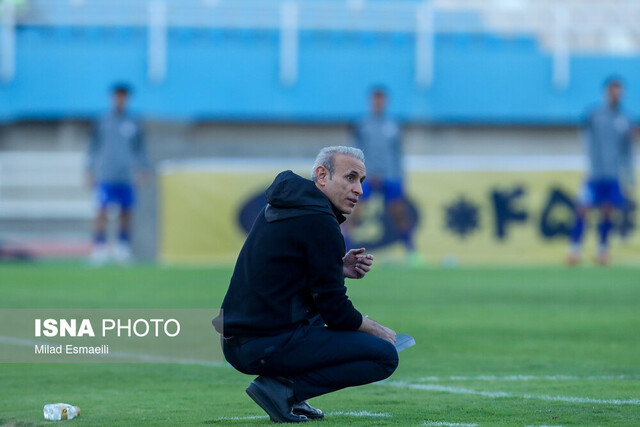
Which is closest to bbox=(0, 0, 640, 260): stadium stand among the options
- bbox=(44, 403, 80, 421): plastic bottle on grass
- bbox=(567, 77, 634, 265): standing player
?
bbox=(567, 77, 634, 265): standing player

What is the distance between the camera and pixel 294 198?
16.4 feet

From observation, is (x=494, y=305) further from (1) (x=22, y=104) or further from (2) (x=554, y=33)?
(2) (x=554, y=33)

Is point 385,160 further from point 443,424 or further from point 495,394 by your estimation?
point 443,424

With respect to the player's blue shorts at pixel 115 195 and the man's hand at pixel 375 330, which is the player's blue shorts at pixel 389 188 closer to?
the player's blue shorts at pixel 115 195

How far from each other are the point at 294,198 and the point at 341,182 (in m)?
0.25

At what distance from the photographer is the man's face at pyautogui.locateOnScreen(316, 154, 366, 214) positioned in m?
5.12

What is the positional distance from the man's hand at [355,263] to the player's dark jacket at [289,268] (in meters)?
0.26

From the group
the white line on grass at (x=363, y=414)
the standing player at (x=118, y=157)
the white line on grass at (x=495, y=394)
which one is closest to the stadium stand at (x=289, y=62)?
the standing player at (x=118, y=157)

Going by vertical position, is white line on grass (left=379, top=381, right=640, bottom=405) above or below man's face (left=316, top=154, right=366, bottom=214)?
below

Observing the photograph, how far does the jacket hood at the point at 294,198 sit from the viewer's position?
499 cm

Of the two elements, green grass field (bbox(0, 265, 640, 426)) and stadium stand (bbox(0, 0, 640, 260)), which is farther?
stadium stand (bbox(0, 0, 640, 260))

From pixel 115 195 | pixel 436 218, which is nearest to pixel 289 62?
pixel 115 195

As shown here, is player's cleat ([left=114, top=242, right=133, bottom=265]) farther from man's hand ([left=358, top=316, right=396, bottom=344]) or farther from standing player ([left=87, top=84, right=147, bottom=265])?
man's hand ([left=358, top=316, right=396, bottom=344])

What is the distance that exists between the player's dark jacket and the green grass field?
0.48m
